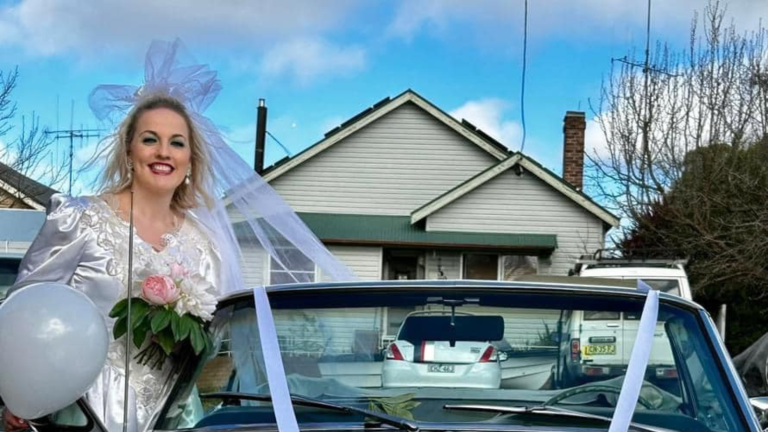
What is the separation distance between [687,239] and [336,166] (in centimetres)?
870

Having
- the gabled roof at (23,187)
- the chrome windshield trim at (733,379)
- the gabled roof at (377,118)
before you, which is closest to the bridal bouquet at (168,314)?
the chrome windshield trim at (733,379)

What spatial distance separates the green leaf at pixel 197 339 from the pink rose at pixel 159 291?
128 mm

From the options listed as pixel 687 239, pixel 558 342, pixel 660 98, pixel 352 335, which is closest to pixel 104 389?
pixel 352 335

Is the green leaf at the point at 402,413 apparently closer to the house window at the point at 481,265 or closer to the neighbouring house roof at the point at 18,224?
the neighbouring house roof at the point at 18,224

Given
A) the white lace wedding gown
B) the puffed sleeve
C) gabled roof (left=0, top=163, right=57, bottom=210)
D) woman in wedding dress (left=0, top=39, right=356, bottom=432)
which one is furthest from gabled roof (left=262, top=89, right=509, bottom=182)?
A: the puffed sleeve

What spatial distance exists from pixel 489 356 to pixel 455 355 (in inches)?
6.0

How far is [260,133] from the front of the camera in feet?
81.1

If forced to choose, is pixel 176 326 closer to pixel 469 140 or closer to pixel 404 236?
pixel 404 236

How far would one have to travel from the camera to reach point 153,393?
3062mm

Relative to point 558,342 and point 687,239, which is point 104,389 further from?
point 687,239

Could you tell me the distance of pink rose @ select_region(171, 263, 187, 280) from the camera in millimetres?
3039

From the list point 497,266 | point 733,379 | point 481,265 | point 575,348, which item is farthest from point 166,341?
point 481,265

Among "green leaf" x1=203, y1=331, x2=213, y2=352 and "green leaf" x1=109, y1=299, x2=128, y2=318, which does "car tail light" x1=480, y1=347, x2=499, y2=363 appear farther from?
"green leaf" x1=109, y1=299, x2=128, y2=318

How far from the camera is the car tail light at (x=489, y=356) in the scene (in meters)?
2.86
